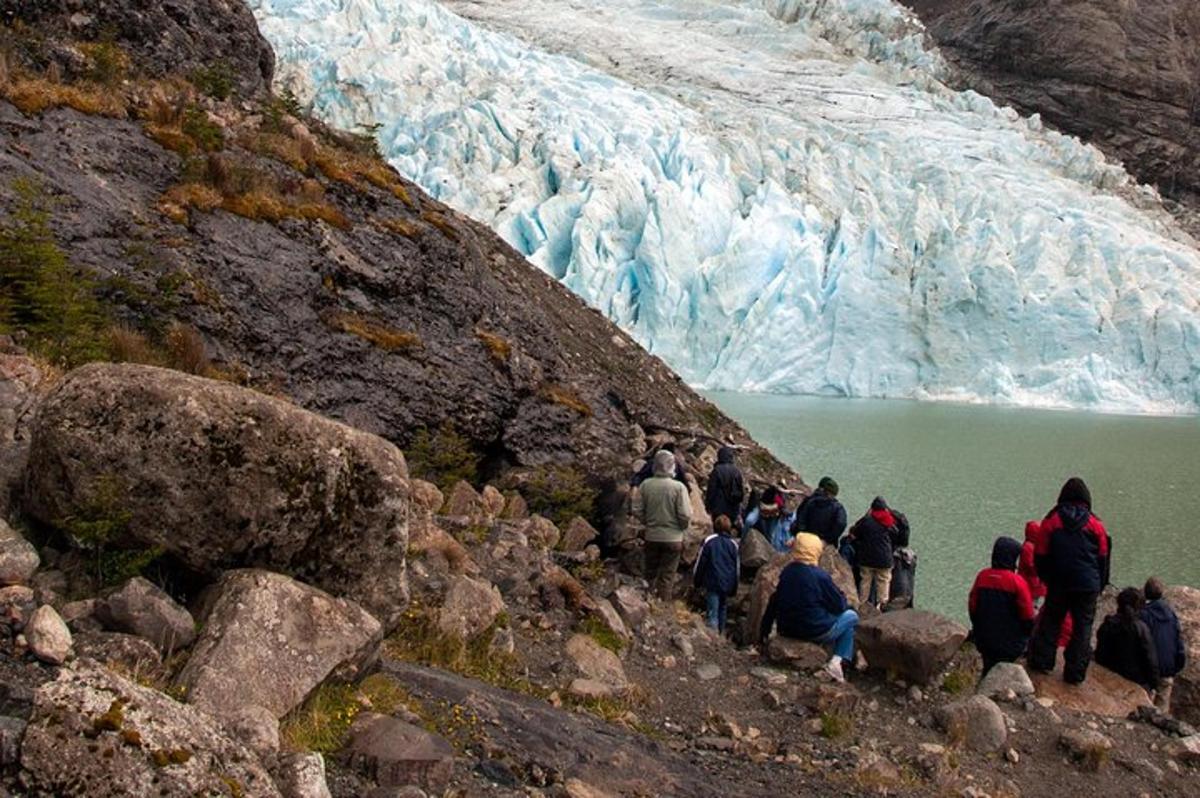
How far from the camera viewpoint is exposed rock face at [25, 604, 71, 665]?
2.81 meters

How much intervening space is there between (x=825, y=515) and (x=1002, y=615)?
245 cm

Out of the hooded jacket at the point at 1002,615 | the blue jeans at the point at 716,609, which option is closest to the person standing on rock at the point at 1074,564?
the hooded jacket at the point at 1002,615

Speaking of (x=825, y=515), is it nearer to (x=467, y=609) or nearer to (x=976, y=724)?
(x=976, y=724)

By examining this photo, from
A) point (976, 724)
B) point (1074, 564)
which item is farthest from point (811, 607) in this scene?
point (1074, 564)

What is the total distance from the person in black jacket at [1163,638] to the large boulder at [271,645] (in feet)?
17.8

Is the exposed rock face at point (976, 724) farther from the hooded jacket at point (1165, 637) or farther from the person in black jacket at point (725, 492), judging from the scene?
the person in black jacket at point (725, 492)

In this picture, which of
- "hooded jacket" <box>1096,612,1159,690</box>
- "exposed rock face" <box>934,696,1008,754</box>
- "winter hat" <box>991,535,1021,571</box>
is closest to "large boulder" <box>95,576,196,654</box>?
"exposed rock face" <box>934,696,1008,754</box>

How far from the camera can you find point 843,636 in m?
5.96

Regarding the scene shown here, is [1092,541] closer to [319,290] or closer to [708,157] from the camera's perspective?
Result: [319,290]

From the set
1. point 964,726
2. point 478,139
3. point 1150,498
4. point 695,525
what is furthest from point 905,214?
Result: point 964,726

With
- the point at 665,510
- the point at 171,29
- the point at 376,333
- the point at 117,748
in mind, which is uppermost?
the point at 171,29

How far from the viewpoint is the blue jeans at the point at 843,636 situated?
19.5ft

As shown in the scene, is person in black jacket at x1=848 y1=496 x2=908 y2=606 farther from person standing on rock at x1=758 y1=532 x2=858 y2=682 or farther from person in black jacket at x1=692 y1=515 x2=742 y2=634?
person standing on rock at x1=758 y1=532 x2=858 y2=682

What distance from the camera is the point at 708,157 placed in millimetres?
39125
